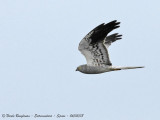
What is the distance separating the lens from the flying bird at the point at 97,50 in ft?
65.2

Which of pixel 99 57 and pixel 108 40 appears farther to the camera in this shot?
pixel 108 40

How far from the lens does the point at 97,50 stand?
2050cm

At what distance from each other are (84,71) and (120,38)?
333 centimetres

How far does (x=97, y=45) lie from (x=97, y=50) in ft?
0.81

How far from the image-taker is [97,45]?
20.3 metres

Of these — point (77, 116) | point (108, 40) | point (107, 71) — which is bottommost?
point (77, 116)

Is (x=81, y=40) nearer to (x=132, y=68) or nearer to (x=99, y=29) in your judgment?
(x=99, y=29)

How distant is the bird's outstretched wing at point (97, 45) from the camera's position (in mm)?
19844

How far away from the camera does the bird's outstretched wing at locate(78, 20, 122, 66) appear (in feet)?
65.1

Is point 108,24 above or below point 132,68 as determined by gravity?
above

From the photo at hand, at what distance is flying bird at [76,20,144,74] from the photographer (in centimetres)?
1988

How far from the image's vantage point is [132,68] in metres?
21.0

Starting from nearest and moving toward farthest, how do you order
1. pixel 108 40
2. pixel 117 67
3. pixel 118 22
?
pixel 118 22, pixel 117 67, pixel 108 40

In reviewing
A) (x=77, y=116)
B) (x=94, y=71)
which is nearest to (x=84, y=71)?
(x=94, y=71)
